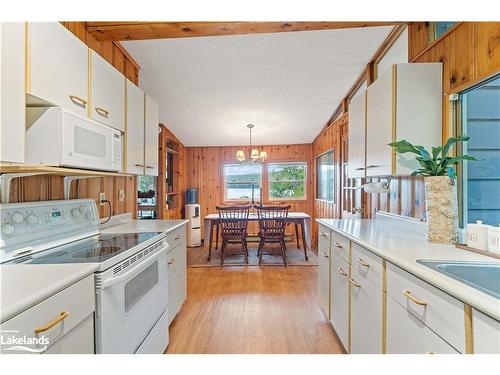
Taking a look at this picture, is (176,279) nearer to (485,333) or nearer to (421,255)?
(421,255)

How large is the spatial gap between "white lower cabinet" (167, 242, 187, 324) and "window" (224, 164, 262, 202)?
11.8 ft

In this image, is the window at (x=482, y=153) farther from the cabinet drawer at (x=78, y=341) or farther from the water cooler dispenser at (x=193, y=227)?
the water cooler dispenser at (x=193, y=227)

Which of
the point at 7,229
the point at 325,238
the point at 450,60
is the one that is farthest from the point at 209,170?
the point at 450,60

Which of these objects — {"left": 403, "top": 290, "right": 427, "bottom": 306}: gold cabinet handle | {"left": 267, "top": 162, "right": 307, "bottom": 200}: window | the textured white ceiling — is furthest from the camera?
{"left": 267, "top": 162, "right": 307, "bottom": 200}: window

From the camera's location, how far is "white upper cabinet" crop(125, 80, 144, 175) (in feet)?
6.38

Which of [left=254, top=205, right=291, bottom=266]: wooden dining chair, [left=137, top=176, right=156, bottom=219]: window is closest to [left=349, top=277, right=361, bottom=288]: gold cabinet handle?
[left=254, top=205, right=291, bottom=266]: wooden dining chair

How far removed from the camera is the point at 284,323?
217cm

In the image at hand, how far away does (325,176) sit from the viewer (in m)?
4.96

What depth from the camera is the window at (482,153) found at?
4.42 feet

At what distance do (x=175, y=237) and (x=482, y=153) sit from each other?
2242 mm

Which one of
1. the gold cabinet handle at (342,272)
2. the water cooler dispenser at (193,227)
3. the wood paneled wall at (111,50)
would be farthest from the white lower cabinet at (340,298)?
the water cooler dispenser at (193,227)

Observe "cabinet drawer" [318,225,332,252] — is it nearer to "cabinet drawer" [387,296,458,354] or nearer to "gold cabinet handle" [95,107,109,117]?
"cabinet drawer" [387,296,458,354]

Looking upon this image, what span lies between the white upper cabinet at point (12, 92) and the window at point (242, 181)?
4.96m

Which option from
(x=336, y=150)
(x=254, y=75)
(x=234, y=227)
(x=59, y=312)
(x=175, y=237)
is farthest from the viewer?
(x=336, y=150)
